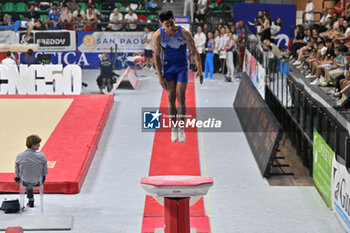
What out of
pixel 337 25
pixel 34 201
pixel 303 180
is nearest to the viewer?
pixel 34 201

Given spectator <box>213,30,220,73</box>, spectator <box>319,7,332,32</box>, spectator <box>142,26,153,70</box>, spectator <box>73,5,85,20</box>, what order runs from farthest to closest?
spectator <box>73,5,85,20</box>, spectator <box>142,26,153,70</box>, spectator <box>213,30,220,73</box>, spectator <box>319,7,332,32</box>

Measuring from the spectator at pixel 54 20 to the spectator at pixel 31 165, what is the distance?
14.5 m

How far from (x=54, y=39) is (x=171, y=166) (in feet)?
41.9

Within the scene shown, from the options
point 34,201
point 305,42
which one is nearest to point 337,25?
point 305,42

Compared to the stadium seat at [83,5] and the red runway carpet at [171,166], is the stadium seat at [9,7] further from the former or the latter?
the red runway carpet at [171,166]

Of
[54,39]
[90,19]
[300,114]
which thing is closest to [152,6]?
[90,19]

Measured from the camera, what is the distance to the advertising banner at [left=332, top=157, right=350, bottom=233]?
8.52 meters

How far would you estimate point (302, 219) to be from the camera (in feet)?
31.0

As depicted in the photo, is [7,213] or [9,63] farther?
[9,63]

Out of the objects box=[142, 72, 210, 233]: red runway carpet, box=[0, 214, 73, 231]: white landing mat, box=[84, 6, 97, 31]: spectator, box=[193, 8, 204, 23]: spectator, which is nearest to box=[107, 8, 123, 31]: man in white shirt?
box=[84, 6, 97, 31]: spectator

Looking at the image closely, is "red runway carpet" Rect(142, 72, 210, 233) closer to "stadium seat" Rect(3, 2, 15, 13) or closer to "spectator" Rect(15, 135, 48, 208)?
"spectator" Rect(15, 135, 48, 208)

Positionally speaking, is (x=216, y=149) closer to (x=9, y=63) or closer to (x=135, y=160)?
(x=135, y=160)

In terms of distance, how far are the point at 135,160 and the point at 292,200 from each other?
11.8 feet

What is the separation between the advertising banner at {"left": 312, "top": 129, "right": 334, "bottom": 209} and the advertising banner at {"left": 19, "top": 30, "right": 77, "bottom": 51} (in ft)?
46.7
